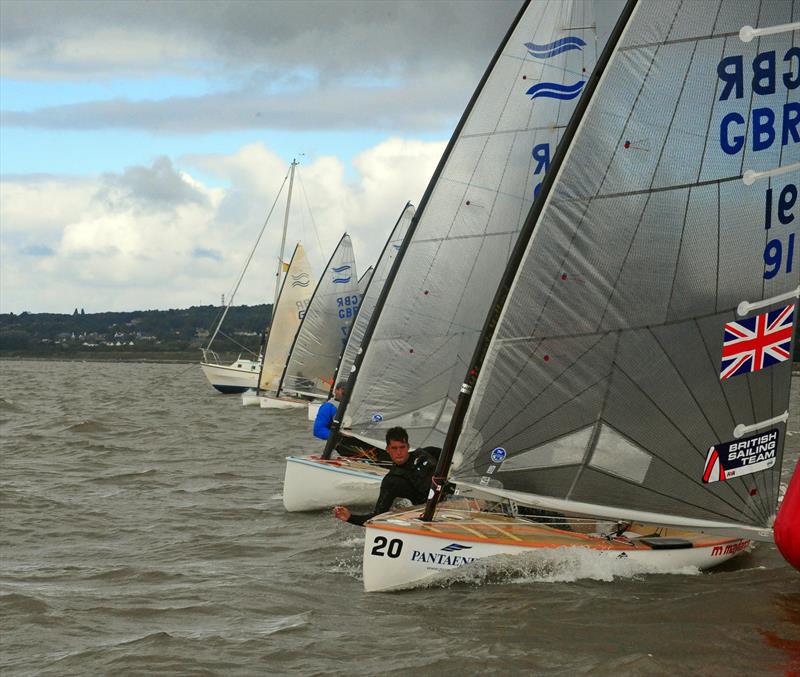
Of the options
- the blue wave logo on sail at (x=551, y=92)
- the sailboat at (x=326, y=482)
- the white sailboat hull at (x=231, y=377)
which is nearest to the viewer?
the sailboat at (x=326, y=482)

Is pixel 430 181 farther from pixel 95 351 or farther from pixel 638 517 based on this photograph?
pixel 95 351

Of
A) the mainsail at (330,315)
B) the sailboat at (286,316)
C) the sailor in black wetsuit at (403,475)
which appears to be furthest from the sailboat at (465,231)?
the sailboat at (286,316)

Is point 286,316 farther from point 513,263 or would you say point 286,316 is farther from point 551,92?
point 513,263

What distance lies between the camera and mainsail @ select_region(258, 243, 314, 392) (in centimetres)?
3816

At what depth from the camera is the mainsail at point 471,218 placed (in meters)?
12.5

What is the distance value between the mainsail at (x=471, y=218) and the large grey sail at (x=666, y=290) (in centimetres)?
402

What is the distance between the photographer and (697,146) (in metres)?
8.34

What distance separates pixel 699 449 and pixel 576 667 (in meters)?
2.57

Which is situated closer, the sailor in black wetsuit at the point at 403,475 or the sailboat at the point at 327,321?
the sailor in black wetsuit at the point at 403,475

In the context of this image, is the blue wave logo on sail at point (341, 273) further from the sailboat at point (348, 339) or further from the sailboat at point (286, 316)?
the sailboat at point (286, 316)

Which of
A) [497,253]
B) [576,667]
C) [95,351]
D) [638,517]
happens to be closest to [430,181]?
[497,253]

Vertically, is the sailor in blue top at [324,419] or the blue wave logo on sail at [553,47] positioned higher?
the blue wave logo on sail at [553,47]

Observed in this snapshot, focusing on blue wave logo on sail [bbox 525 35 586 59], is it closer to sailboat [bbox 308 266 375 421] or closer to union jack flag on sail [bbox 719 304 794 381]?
union jack flag on sail [bbox 719 304 794 381]

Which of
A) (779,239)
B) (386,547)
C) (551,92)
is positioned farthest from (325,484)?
(779,239)
